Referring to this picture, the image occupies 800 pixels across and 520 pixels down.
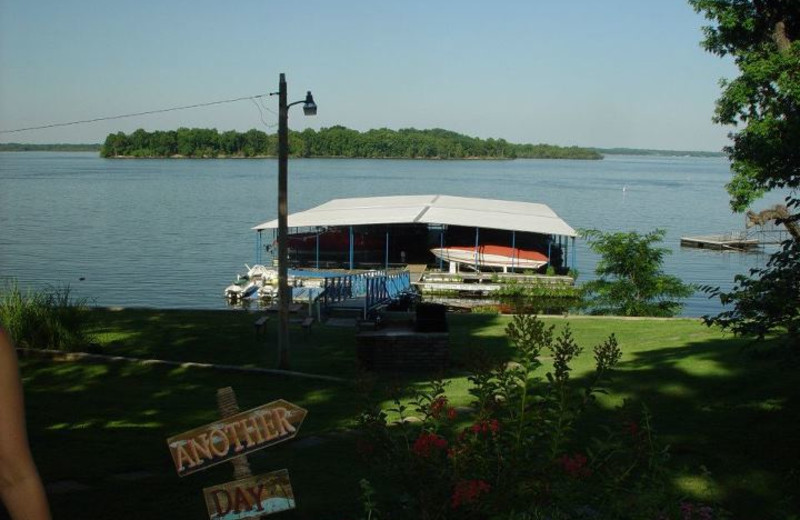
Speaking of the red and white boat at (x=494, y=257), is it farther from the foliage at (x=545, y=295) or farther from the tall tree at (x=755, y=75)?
the tall tree at (x=755, y=75)

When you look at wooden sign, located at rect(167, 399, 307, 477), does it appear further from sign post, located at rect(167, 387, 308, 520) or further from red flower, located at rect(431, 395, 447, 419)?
red flower, located at rect(431, 395, 447, 419)

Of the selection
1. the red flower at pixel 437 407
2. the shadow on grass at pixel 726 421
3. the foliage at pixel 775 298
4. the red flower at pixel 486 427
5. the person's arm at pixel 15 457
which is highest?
the person's arm at pixel 15 457

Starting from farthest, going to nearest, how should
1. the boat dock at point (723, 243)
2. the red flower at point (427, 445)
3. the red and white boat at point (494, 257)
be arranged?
1. the boat dock at point (723, 243)
2. the red and white boat at point (494, 257)
3. the red flower at point (427, 445)

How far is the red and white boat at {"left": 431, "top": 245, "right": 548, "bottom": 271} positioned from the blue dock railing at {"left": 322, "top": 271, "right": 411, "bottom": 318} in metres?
11.2

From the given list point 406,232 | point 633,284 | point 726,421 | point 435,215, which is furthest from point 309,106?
point 406,232

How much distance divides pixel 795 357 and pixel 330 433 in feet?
14.9

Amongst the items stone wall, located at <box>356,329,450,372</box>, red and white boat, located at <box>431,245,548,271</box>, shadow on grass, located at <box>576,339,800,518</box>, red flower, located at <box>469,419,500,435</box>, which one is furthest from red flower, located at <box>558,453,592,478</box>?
red and white boat, located at <box>431,245,548,271</box>

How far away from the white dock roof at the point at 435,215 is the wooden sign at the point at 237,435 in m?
30.8

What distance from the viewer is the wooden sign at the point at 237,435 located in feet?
14.5

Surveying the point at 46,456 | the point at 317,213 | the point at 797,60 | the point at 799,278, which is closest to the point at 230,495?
the point at 46,456

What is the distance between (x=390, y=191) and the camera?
104062 millimetres

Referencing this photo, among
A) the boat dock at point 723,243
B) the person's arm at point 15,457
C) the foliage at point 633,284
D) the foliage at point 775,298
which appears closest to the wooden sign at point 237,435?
the person's arm at point 15,457

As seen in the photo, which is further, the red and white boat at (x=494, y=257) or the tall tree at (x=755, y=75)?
the red and white boat at (x=494, y=257)

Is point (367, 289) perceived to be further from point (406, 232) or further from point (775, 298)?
point (406, 232)
